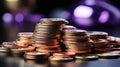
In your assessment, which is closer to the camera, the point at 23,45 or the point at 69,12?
the point at 23,45

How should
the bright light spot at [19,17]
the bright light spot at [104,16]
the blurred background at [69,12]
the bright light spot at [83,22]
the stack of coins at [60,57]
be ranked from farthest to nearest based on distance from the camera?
the bright light spot at [19,17] < the bright light spot at [104,16] < the blurred background at [69,12] < the bright light spot at [83,22] < the stack of coins at [60,57]

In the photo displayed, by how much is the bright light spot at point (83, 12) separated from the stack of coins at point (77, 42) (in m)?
3.94

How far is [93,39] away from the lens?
1972mm

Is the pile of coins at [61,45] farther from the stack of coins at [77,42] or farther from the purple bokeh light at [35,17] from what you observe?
the purple bokeh light at [35,17]

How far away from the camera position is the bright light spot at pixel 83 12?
5758 mm

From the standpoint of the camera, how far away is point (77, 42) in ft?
5.98

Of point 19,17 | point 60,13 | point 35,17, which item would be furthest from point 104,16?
point 19,17

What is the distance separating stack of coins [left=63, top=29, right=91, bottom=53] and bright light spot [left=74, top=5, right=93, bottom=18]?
12.9 ft

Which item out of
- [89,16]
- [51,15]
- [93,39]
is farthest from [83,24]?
[93,39]

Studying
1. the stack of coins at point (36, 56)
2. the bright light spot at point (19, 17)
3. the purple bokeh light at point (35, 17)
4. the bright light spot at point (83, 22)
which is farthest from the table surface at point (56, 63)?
the bright light spot at point (19, 17)

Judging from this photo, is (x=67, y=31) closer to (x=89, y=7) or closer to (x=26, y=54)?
(x=26, y=54)

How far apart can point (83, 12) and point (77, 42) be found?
13.0 ft

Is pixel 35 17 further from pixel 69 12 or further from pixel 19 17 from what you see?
pixel 69 12

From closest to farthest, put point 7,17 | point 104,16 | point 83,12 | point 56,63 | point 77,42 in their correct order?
1. point 56,63
2. point 77,42
3. point 83,12
4. point 104,16
5. point 7,17
